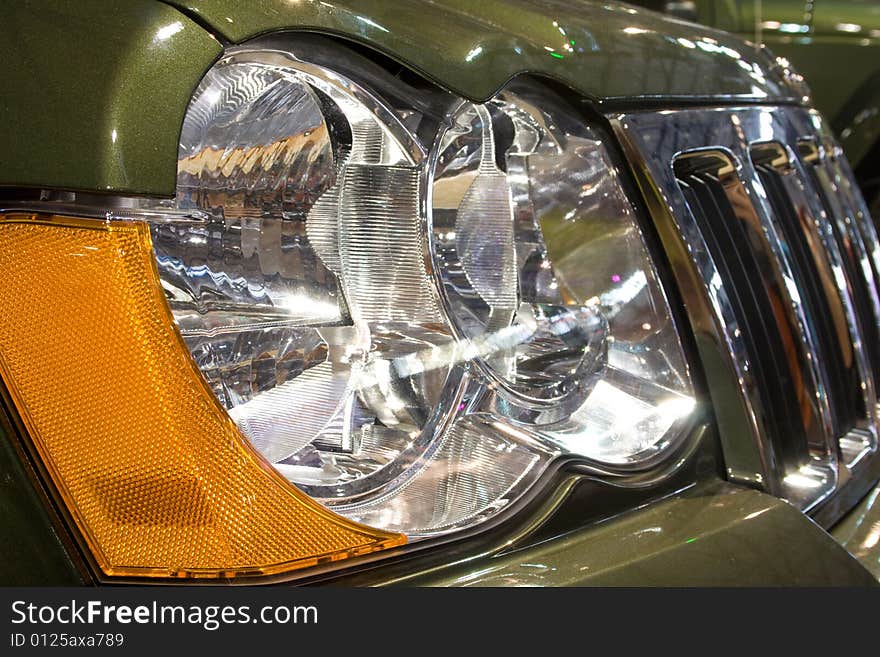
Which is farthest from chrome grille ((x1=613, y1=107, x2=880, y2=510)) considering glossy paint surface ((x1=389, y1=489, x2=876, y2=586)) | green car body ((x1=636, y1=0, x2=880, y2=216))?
green car body ((x1=636, y1=0, x2=880, y2=216))

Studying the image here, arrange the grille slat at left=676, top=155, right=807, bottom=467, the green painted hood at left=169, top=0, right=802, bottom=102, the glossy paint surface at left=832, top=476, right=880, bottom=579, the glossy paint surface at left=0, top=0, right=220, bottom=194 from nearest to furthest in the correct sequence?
1. the glossy paint surface at left=0, top=0, right=220, bottom=194
2. the green painted hood at left=169, top=0, right=802, bottom=102
3. the glossy paint surface at left=832, top=476, right=880, bottom=579
4. the grille slat at left=676, top=155, right=807, bottom=467

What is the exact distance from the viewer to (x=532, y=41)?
1130 millimetres

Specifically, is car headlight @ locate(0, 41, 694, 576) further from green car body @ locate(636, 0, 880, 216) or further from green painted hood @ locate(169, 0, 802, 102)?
green car body @ locate(636, 0, 880, 216)

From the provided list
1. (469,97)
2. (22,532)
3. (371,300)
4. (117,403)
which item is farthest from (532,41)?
(22,532)

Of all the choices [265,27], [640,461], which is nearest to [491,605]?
[640,461]

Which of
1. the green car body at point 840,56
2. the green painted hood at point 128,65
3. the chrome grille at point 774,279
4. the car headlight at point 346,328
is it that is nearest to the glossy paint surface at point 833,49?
the green car body at point 840,56

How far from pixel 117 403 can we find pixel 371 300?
12.3 inches

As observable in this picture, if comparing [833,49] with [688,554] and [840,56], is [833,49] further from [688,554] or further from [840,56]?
[688,554]

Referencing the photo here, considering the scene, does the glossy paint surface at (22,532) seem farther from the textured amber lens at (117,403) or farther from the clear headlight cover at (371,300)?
the clear headlight cover at (371,300)

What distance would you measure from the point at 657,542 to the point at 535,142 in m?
0.49

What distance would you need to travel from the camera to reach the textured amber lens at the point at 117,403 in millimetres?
809

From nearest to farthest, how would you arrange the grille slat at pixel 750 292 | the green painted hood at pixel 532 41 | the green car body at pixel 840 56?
the green painted hood at pixel 532 41, the grille slat at pixel 750 292, the green car body at pixel 840 56

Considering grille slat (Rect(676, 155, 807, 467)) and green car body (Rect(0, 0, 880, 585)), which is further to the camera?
grille slat (Rect(676, 155, 807, 467))

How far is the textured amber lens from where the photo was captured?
0.81 m
